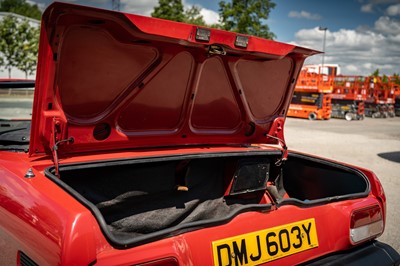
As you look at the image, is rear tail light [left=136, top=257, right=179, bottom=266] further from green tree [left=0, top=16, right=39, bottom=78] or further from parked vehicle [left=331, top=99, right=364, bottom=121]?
green tree [left=0, top=16, right=39, bottom=78]

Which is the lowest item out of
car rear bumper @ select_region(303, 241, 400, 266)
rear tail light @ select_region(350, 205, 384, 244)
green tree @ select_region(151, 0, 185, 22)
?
car rear bumper @ select_region(303, 241, 400, 266)

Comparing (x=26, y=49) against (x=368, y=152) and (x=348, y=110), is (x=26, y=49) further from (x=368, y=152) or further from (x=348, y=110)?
(x=368, y=152)

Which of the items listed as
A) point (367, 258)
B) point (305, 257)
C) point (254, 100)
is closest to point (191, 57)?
point (254, 100)

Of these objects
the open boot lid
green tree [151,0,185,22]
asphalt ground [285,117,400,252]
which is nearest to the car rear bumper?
the open boot lid

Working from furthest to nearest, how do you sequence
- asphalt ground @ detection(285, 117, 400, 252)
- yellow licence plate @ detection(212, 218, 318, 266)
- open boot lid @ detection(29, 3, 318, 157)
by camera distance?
asphalt ground @ detection(285, 117, 400, 252), open boot lid @ detection(29, 3, 318, 157), yellow licence plate @ detection(212, 218, 318, 266)

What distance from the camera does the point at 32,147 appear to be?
1975 mm

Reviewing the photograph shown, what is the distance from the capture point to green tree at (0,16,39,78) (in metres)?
32.5

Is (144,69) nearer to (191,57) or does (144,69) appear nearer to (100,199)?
(191,57)

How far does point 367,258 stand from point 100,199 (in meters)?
1.72

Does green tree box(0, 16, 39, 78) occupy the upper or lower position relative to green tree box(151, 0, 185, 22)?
lower

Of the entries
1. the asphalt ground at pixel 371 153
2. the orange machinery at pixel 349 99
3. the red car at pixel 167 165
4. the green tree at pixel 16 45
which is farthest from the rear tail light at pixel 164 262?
the green tree at pixel 16 45

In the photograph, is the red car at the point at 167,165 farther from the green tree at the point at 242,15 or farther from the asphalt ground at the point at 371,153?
the green tree at the point at 242,15

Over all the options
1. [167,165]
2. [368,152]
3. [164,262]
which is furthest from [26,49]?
[164,262]

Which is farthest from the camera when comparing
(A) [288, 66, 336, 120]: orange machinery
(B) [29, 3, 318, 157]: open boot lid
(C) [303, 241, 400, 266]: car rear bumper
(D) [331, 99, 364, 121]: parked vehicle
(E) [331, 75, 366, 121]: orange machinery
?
(D) [331, 99, 364, 121]: parked vehicle
